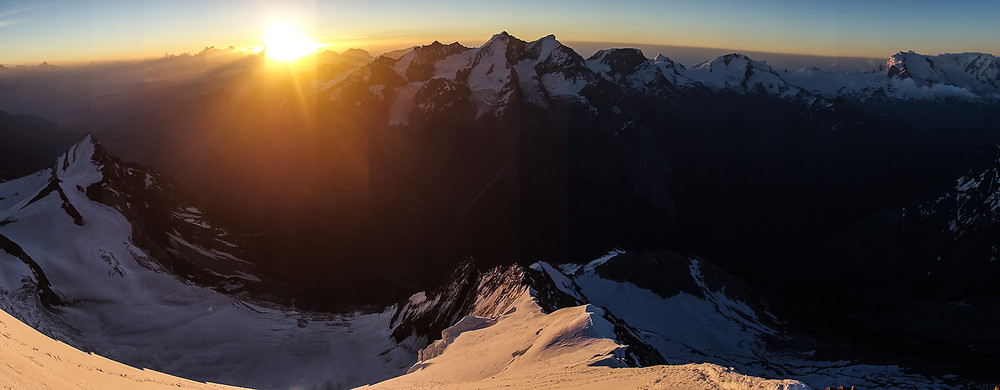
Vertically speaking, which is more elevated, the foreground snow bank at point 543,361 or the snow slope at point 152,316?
the foreground snow bank at point 543,361

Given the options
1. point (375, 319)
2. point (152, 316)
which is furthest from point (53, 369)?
point (375, 319)

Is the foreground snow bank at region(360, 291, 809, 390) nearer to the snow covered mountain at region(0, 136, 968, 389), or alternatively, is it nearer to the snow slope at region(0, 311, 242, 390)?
the snow covered mountain at region(0, 136, 968, 389)

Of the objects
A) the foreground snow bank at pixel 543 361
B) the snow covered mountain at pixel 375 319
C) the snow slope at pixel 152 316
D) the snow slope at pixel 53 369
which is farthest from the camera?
the snow slope at pixel 152 316

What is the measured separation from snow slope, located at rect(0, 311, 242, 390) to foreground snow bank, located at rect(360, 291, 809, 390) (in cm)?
2023

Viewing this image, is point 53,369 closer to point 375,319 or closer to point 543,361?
point 543,361

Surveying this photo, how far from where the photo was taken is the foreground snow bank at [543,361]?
119 ft

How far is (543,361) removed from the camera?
5100 cm

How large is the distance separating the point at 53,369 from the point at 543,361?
3587 centimetres

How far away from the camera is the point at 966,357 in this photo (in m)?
127

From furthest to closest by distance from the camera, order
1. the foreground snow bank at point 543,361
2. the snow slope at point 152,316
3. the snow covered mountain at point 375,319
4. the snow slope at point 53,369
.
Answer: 1. the snow slope at point 152,316
2. the snow covered mountain at point 375,319
3. the foreground snow bank at point 543,361
4. the snow slope at point 53,369

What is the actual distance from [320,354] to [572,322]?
5200cm

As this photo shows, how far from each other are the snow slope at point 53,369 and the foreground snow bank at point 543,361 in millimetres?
20232

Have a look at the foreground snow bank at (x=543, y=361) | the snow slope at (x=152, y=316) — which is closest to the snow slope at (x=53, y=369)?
the foreground snow bank at (x=543, y=361)

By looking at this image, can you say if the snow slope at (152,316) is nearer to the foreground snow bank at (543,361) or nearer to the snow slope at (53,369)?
the foreground snow bank at (543,361)
